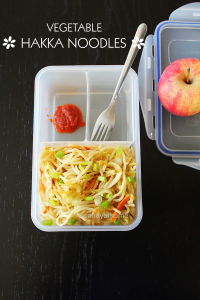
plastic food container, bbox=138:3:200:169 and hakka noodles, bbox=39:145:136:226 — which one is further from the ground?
plastic food container, bbox=138:3:200:169

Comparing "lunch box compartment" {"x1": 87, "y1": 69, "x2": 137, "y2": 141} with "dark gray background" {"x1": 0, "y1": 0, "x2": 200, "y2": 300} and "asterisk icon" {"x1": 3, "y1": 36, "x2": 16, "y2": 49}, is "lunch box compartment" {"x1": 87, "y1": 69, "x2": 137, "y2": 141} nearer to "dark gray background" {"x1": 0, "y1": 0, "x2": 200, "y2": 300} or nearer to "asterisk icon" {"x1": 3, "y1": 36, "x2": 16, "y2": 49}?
"dark gray background" {"x1": 0, "y1": 0, "x2": 200, "y2": 300}

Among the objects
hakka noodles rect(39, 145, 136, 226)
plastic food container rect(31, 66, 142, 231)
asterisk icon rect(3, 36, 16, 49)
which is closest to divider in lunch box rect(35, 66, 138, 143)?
plastic food container rect(31, 66, 142, 231)

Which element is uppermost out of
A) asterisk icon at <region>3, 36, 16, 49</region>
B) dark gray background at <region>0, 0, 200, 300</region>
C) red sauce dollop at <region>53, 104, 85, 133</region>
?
asterisk icon at <region>3, 36, 16, 49</region>

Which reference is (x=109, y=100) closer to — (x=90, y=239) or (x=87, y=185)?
(x=87, y=185)

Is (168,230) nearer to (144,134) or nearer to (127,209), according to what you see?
(127,209)

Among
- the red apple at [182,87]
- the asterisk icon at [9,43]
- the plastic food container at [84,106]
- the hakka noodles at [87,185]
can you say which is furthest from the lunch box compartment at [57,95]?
the red apple at [182,87]

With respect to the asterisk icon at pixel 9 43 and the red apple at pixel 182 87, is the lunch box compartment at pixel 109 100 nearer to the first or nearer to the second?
the red apple at pixel 182 87
